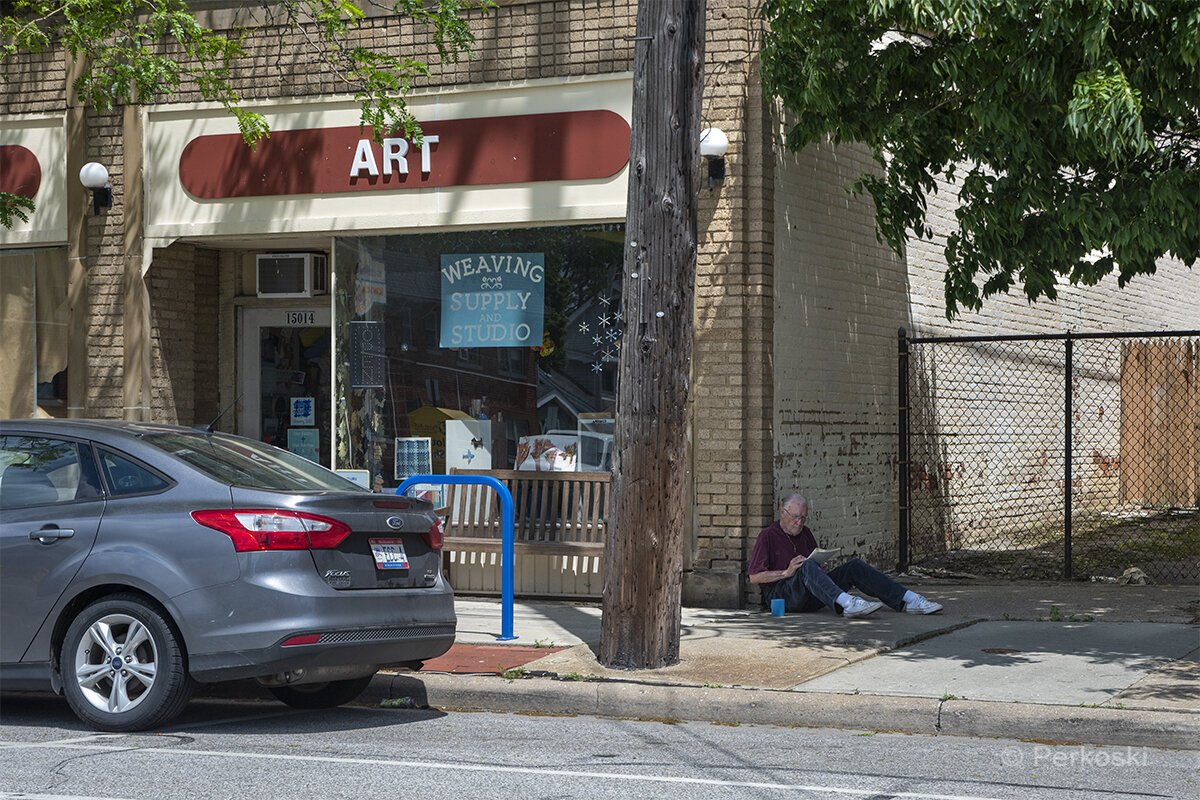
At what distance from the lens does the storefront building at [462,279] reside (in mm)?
11812

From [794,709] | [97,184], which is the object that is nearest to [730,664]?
[794,709]

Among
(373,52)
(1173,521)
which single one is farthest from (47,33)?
(1173,521)

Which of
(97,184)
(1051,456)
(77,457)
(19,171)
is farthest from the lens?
(1051,456)

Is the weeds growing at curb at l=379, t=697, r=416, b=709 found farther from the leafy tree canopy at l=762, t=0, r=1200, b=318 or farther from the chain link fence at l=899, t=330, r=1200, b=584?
the chain link fence at l=899, t=330, r=1200, b=584

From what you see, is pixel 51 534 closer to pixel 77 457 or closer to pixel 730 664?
pixel 77 457

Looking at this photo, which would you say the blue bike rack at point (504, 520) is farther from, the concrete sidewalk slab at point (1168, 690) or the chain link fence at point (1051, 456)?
the chain link fence at point (1051, 456)

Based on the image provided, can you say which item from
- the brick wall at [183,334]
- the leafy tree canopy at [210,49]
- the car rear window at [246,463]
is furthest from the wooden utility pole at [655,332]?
the brick wall at [183,334]

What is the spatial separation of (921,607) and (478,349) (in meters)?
4.19

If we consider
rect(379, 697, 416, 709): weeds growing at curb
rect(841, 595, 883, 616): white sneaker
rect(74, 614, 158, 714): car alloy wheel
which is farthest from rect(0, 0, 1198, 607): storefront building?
rect(74, 614, 158, 714): car alloy wheel

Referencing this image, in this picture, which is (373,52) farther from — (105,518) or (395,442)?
(105,518)

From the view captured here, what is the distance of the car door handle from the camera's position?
7.56 meters

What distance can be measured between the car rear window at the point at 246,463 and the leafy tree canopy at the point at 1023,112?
4.20m

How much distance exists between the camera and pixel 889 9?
9.27 meters

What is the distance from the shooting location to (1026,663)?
8.95 m
